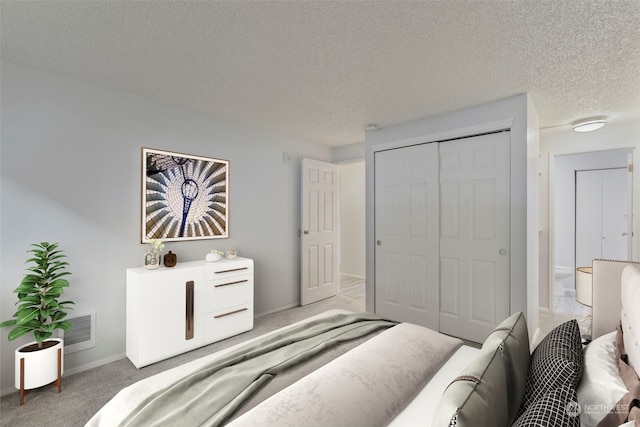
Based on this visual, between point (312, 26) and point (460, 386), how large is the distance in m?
1.89

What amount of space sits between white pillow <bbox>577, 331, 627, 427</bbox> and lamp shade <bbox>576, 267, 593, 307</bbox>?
2.39 feet

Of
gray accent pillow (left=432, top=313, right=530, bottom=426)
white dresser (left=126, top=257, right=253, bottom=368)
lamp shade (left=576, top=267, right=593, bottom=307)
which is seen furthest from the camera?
white dresser (left=126, top=257, right=253, bottom=368)

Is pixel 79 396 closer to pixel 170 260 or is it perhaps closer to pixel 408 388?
pixel 170 260

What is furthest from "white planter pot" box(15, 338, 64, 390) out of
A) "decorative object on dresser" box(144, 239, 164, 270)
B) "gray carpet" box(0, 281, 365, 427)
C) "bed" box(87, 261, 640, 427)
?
"bed" box(87, 261, 640, 427)

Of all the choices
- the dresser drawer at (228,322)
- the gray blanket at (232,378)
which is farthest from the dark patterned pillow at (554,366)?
the dresser drawer at (228,322)

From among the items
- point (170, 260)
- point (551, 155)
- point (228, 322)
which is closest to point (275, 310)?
point (228, 322)

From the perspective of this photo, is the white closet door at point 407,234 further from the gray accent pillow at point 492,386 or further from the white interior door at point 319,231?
the gray accent pillow at point 492,386

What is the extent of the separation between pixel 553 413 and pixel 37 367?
2.89 m

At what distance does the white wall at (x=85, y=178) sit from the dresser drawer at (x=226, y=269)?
0.35 metres

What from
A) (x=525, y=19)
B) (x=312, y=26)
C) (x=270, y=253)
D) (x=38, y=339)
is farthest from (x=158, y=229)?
(x=525, y=19)

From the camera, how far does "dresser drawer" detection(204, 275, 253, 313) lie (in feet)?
9.39

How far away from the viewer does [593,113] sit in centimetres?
304

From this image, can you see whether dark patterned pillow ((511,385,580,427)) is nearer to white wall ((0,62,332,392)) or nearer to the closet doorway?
the closet doorway

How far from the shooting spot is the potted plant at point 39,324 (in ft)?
6.47
